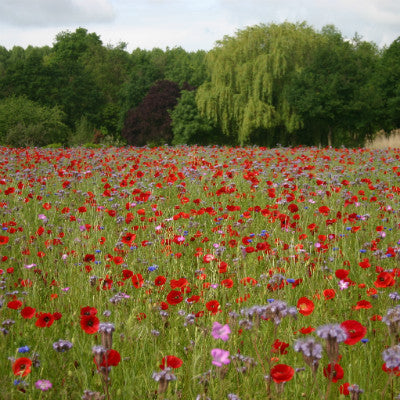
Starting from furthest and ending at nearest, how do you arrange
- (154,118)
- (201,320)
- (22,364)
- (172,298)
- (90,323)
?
(154,118)
(201,320)
(172,298)
(90,323)
(22,364)

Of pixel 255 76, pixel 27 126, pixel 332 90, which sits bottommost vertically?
pixel 27 126

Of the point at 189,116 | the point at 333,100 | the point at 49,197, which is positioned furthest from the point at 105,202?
the point at 189,116

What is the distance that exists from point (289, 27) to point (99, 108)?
92.1ft

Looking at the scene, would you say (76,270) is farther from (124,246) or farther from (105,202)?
(105,202)

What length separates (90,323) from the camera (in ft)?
6.00

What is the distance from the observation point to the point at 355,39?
150 feet

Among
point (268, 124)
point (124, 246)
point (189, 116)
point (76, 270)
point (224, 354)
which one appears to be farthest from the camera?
point (189, 116)

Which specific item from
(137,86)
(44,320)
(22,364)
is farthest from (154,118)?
(22,364)

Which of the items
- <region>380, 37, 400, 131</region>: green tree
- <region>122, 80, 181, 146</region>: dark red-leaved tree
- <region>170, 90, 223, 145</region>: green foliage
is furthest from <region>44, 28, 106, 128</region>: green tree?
<region>380, 37, 400, 131</region>: green tree

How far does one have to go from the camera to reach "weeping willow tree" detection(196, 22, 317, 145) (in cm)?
2817

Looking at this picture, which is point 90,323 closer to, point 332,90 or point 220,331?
point 220,331

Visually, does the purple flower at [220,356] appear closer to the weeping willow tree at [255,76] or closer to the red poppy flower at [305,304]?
the red poppy flower at [305,304]

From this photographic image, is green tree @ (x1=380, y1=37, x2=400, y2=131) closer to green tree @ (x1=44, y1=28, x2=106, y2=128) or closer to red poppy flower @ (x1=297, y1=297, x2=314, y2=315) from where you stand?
green tree @ (x1=44, y1=28, x2=106, y2=128)

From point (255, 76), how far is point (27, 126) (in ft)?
48.8
